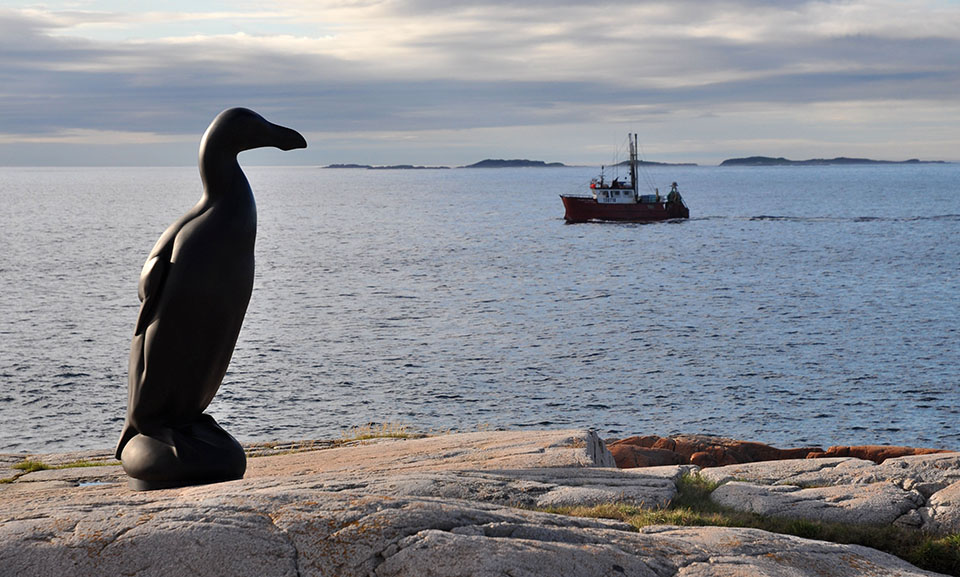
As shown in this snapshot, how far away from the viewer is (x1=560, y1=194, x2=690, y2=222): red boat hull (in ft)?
289

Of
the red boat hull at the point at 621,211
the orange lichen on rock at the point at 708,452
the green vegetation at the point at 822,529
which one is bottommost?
the orange lichen on rock at the point at 708,452

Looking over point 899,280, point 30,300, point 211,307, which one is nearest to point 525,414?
point 211,307

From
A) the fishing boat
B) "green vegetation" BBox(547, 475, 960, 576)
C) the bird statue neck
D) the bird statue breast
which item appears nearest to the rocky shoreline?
"green vegetation" BBox(547, 475, 960, 576)

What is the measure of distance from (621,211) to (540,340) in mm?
55613

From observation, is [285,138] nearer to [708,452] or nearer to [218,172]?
[218,172]

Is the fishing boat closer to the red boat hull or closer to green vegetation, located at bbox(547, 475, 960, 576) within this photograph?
the red boat hull

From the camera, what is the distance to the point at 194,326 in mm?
8461

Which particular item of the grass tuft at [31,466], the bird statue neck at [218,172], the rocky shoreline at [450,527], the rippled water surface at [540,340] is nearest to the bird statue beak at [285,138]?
the bird statue neck at [218,172]

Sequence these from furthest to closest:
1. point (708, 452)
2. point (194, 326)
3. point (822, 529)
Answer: point (708, 452) < point (194, 326) < point (822, 529)

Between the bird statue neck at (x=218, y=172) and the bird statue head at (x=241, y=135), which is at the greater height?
the bird statue head at (x=241, y=135)

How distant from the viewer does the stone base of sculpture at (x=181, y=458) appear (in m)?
8.30

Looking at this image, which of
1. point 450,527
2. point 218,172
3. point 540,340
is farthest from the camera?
point 540,340

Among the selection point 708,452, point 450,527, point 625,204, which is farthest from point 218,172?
point 625,204

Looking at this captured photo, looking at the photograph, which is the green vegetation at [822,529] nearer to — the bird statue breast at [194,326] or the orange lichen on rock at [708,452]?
the bird statue breast at [194,326]
